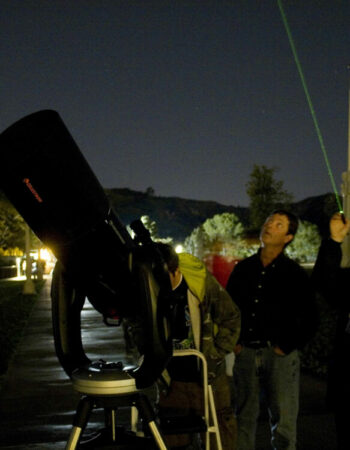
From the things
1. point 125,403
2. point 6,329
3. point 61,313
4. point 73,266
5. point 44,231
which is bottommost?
point 6,329

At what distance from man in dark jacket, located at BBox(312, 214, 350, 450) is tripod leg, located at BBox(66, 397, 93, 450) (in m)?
1.65

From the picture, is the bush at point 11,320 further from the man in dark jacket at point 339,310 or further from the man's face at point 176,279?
the man in dark jacket at point 339,310

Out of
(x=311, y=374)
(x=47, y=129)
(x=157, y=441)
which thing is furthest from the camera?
(x=311, y=374)

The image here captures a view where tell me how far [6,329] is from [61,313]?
10.8 m

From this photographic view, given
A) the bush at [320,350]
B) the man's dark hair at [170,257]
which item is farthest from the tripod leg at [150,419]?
the bush at [320,350]

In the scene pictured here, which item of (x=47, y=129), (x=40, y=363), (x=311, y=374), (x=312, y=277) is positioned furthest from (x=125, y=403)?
(x=40, y=363)

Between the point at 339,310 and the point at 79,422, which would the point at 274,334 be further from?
the point at 79,422

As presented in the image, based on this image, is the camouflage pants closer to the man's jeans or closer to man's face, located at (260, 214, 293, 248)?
the man's jeans

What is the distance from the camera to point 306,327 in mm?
3643

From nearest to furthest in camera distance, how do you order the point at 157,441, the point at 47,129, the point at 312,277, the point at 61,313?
1. the point at 47,129
2. the point at 157,441
3. the point at 61,313
4. the point at 312,277

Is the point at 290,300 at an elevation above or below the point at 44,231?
below

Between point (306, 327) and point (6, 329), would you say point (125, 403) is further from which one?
point (6, 329)

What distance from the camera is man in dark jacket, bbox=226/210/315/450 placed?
11.9 feet

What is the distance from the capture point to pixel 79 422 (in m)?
2.20
